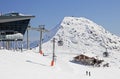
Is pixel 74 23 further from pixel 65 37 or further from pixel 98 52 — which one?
pixel 98 52

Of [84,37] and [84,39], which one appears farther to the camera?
[84,37]

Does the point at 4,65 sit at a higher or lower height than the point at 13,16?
lower

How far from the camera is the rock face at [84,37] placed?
135000 millimetres

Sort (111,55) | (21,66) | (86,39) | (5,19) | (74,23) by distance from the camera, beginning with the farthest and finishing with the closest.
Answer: (74,23)
(86,39)
(111,55)
(5,19)
(21,66)

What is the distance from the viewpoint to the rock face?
135 m

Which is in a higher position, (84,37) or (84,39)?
(84,37)

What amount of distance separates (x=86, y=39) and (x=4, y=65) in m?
108

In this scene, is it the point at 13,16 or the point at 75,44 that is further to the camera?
the point at 75,44

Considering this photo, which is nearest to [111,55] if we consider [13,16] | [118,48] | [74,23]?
[118,48]

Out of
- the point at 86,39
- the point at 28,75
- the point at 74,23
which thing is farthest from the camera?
the point at 74,23

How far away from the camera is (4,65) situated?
3934cm

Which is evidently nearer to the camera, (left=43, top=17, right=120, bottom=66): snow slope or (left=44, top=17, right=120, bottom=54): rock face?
(left=43, top=17, right=120, bottom=66): snow slope

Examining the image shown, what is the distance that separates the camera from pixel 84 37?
481ft

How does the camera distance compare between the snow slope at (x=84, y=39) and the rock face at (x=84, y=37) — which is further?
the rock face at (x=84, y=37)
